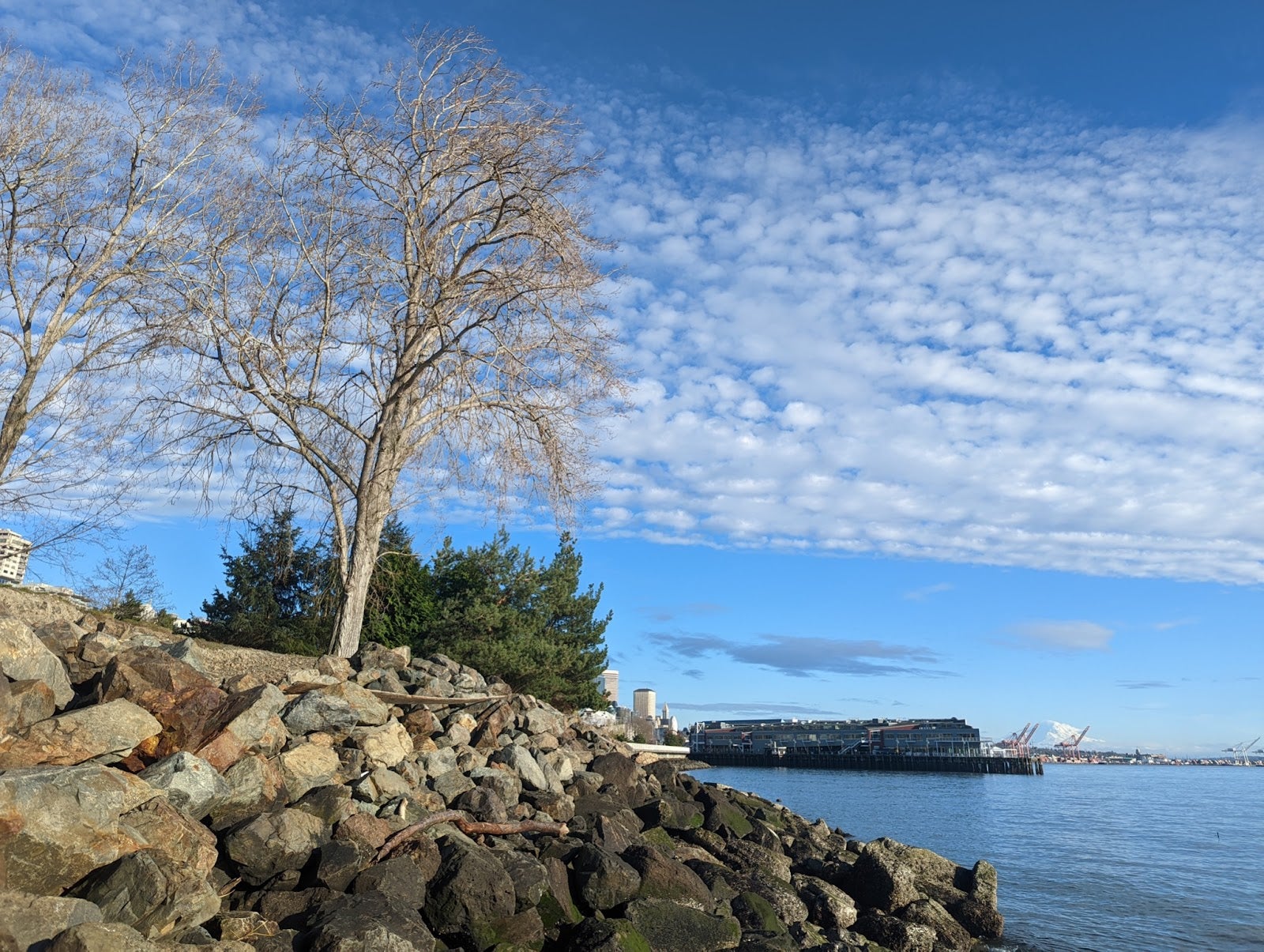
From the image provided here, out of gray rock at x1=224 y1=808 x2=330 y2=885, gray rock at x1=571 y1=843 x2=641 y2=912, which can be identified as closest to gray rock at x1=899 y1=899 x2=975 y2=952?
gray rock at x1=571 y1=843 x2=641 y2=912

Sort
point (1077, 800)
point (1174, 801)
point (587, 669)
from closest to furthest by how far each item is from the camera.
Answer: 1. point (587, 669)
2. point (1077, 800)
3. point (1174, 801)

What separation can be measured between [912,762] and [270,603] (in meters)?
120

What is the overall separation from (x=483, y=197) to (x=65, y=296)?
9760mm

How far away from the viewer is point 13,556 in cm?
2100

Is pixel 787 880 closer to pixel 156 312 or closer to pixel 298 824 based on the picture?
pixel 298 824

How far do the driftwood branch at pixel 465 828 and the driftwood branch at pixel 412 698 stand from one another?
304cm

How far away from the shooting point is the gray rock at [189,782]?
8617 mm

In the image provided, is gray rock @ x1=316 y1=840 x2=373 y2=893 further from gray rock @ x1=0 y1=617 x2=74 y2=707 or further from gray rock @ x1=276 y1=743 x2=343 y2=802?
gray rock @ x1=0 y1=617 x2=74 y2=707

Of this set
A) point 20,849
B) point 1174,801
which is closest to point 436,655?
point 20,849

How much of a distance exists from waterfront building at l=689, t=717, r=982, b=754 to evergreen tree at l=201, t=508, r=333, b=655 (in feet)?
408

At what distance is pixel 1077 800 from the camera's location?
65.0 meters

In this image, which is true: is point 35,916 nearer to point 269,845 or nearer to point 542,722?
point 269,845

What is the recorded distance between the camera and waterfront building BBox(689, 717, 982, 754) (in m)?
140

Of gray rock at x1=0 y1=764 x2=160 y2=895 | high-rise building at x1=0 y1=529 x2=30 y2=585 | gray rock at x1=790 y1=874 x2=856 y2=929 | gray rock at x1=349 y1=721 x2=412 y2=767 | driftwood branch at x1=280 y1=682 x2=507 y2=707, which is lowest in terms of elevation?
gray rock at x1=790 y1=874 x2=856 y2=929
